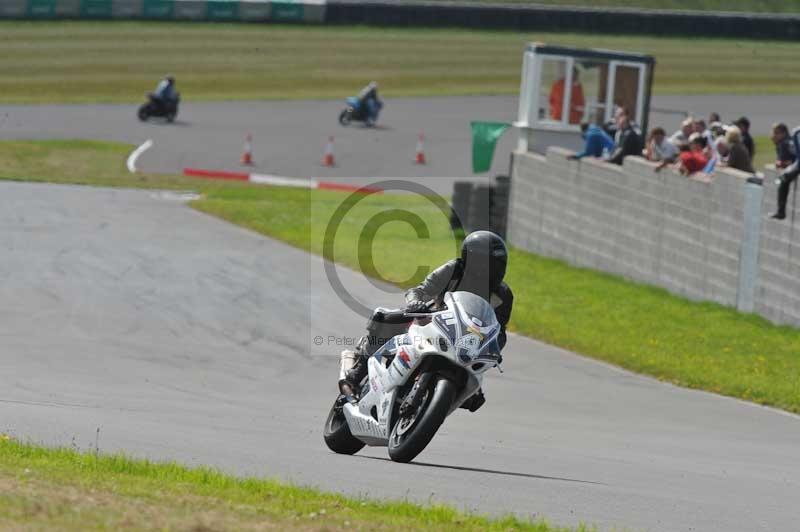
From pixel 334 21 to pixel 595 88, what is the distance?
87.4 feet

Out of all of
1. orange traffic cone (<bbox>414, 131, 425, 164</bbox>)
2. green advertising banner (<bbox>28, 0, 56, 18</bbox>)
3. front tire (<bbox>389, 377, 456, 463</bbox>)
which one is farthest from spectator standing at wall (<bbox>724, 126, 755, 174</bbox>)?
green advertising banner (<bbox>28, 0, 56, 18</bbox>)

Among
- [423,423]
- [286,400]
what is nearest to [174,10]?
[286,400]

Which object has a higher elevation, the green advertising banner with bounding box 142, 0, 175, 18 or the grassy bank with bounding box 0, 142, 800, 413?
the green advertising banner with bounding box 142, 0, 175, 18

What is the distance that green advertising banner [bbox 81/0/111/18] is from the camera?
4788 centimetres

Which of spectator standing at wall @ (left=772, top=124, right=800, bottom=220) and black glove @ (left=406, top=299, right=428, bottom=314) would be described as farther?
spectator standing at wall @ (left=772, top=124, right=800, bottom=220)

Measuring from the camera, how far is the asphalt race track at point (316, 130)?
1391 inches

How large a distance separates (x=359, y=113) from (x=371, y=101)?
19.9 inches

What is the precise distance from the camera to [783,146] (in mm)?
18031

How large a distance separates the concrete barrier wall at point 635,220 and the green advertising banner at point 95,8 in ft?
86.5

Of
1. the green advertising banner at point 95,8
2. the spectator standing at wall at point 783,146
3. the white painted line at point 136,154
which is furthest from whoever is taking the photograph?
the green advertising banner at point 95,8

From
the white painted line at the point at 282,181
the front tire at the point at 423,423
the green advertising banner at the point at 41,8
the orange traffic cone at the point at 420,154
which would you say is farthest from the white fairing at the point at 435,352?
the green advertising banner at the point at 41,8

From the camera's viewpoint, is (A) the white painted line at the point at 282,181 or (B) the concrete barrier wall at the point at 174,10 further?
(B) the concrete barrier wall at the point at 174,10
